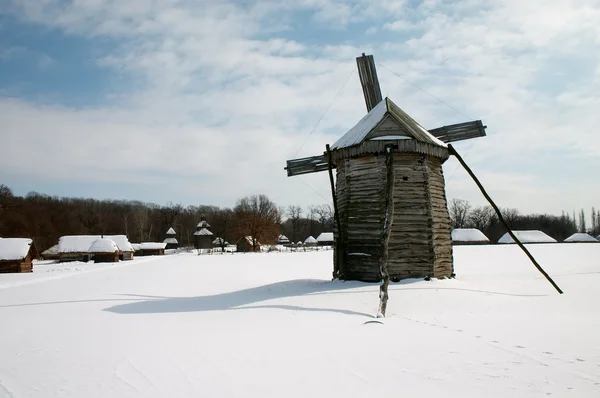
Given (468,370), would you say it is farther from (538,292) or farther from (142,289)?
(142,289)

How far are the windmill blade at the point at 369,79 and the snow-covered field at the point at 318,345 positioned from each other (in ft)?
26.7

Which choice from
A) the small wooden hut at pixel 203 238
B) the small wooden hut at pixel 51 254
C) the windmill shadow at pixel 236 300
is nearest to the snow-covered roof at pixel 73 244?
the small wooden hut at pixel 51 254

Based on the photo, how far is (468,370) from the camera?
5.30 meters

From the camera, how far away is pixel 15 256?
3372 cm

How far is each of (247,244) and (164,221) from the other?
5200cm

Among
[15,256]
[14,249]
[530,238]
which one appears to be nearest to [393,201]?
[15,256]

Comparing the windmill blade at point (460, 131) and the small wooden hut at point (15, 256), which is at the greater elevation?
the windmill blade at point (460, 131)

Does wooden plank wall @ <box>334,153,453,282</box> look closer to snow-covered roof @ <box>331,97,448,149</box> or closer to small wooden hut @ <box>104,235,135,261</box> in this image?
snow-covered roof @ <box>331,97,448,149</box>

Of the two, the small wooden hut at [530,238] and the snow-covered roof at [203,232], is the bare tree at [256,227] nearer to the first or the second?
the snow-covered roof at [203,232]

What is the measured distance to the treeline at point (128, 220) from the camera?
203 ft

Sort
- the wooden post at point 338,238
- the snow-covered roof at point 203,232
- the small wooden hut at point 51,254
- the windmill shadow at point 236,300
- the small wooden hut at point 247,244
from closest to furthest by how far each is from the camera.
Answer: the windmill shadow at point 236,300, the wooden post at point 338,238, the small wooden hut at point 51,254, the small wooden hut at point 247,244, the snow-covered roof at point 203,232

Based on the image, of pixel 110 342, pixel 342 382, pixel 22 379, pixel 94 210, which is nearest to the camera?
pixel 342 382

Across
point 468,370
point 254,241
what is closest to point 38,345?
point 468,370

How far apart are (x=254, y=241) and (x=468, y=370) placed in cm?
5655
